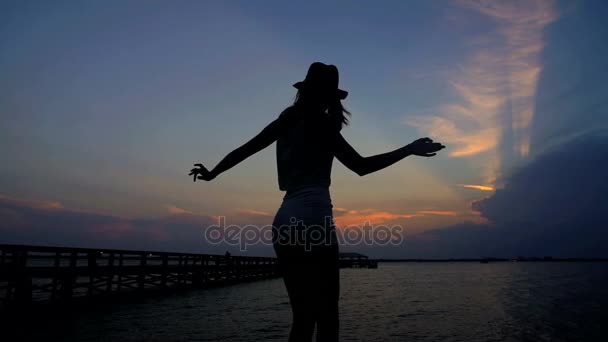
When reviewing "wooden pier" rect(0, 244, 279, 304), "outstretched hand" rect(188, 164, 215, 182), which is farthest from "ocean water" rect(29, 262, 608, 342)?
"outstretched hand" rect(188, 164, 215, 182)

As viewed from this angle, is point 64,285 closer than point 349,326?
No

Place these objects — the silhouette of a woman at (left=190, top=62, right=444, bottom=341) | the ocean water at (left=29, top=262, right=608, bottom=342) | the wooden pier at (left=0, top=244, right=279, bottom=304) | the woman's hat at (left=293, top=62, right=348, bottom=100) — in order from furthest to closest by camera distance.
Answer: the wooden pier at (left=0, top=244, right=279, bottom=304) < the ocean water at (left=29, top=262, right=608, bottom=342) < the woman's hat at (left=293, top=62, right=348, bottom=100) < the silhouette of a woman at (left=190, top=62, right=444, bottom=341)

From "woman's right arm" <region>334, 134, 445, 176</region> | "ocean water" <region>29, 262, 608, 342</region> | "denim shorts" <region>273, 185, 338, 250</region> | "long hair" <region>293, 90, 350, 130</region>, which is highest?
"long hair" <region>293, 90, 350, 130</region>

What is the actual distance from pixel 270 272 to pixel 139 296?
930 inches

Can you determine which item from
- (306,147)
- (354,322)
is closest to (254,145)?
(306,147)

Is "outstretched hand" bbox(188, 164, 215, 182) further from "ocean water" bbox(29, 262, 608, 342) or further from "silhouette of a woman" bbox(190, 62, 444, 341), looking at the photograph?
"ocean water" bbox(29, 262, 608, 342)

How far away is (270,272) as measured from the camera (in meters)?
39.4

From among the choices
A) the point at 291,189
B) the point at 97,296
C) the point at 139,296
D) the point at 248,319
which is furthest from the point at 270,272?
the point at 291,189

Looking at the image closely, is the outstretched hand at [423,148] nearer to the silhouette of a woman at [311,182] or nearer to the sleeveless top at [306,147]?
the silhouette of a woman at [311,182]

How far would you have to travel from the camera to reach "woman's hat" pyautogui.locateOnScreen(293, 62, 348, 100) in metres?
1.95

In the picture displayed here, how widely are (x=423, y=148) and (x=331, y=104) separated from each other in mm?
454

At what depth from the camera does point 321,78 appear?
6.41ft

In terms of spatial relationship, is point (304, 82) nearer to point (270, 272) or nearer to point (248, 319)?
point (248, 319)

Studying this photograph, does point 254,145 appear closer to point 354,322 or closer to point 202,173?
point 202,173
